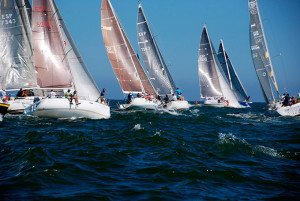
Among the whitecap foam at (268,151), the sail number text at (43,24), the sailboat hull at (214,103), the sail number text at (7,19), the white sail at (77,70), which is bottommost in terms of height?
the whitecap foam at (268,151)

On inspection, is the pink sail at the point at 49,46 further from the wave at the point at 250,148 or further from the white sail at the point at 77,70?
the wave at the point at 250,148

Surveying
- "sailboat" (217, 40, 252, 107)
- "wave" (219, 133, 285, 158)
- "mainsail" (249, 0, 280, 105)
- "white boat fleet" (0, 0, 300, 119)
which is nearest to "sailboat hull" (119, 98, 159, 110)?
"white boat fleet" (0, 0, 300, 119)

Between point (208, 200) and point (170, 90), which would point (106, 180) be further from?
point (170, 90)

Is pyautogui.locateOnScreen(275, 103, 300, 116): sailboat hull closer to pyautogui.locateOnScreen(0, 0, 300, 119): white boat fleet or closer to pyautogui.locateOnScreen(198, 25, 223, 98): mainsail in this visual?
pyautogui.locateOnScreen(0, 0, 300, 119): white boat fleet

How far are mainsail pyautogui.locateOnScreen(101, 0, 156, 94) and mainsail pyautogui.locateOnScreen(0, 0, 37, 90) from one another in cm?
1159

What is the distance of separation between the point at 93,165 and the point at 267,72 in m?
25.6

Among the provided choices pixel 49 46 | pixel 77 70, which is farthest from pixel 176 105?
pixel 49 46

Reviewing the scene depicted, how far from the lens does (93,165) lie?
850 centimetres

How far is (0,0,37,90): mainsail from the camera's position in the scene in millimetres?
23500

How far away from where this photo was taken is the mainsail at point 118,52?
111ft

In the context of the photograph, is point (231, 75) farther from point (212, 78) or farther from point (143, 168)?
point (143, 168)

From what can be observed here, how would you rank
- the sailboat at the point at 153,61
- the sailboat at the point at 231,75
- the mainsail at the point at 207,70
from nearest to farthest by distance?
1. the sailboat at the point at 153,61
2. the mainsail at the point at 207,70
3. the sailboat at the point at 231,75

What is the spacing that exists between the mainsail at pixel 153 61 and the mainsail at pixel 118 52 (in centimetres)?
617

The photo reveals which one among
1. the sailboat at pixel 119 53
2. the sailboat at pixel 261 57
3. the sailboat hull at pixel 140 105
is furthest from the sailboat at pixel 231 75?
the sailboat hull at pixel 140 105
